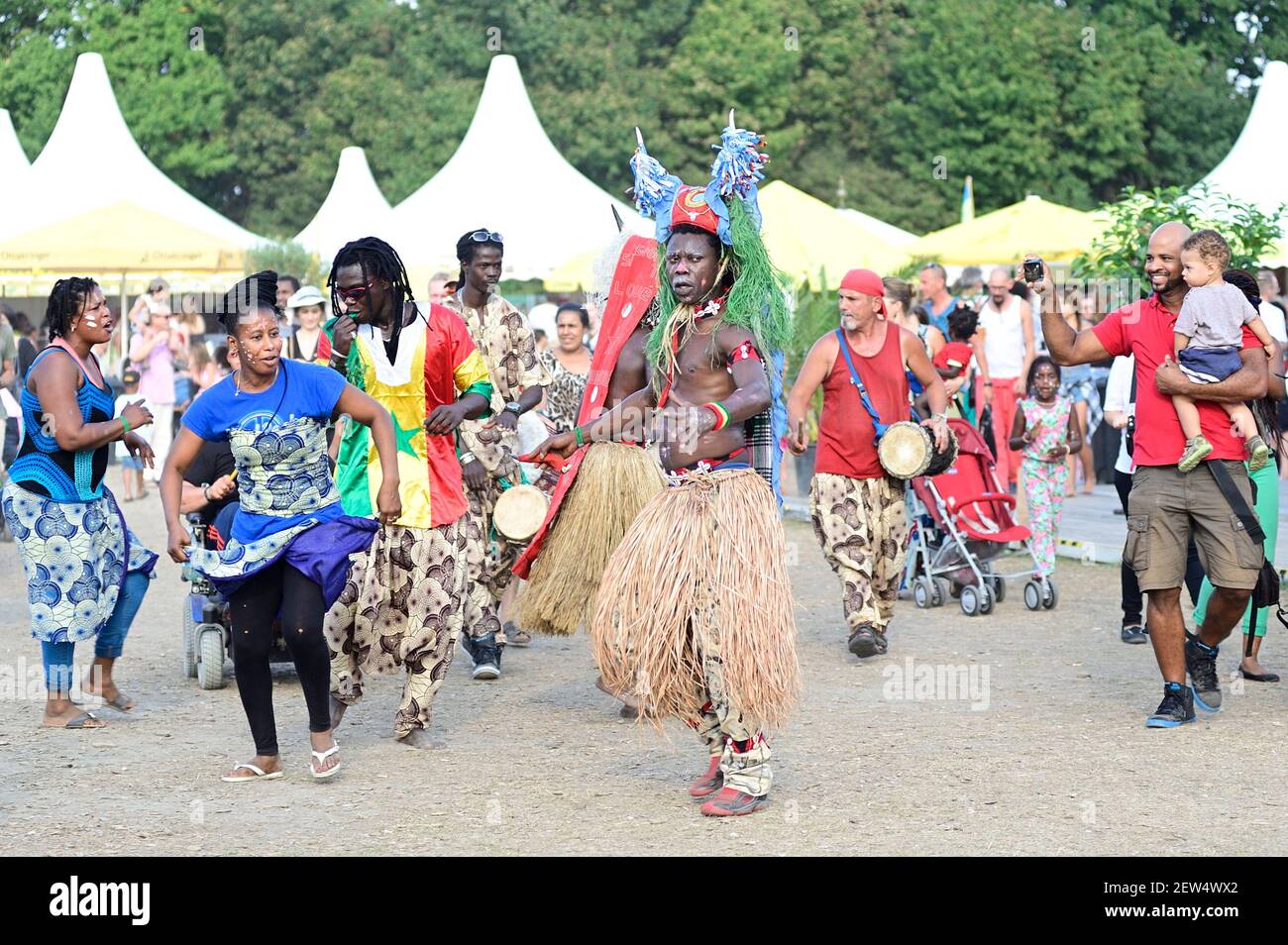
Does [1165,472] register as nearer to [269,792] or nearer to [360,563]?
[360,563]

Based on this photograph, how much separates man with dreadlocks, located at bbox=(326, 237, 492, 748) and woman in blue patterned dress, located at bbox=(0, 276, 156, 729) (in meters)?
1.04

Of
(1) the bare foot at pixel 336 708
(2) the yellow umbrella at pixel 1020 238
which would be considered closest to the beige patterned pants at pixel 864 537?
(1) the bare foot at pixel 336 708

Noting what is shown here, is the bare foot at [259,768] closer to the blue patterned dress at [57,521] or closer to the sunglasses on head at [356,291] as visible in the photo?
the blue patterned dress at [57,521]

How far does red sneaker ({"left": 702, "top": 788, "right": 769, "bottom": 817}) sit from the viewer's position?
6426mm

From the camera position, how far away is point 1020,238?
76.5 ft

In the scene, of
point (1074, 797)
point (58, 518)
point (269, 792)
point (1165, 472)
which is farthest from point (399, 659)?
point (1165, 472)

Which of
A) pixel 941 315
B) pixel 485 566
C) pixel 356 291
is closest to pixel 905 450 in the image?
pixel 485 566

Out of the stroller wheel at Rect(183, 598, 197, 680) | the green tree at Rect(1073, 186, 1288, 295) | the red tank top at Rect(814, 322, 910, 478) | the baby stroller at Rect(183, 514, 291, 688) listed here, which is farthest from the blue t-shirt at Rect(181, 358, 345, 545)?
the green tree at Rect(1073, 186, 1288, 295)

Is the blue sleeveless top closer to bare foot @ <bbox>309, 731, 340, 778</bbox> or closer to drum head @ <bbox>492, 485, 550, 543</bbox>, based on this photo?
drum head @ <bbox>492, 485, 550, 543</bbox>

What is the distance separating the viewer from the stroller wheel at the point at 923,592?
459 inches

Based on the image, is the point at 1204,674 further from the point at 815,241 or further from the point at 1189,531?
the point at 815,241

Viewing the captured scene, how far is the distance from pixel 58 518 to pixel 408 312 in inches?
Answer: 70.9

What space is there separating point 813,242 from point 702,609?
16.3m

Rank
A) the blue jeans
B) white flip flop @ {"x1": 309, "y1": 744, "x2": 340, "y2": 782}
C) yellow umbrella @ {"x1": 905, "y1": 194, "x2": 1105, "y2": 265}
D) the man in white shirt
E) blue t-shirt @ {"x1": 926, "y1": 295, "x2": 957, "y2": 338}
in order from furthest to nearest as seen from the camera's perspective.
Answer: yellow umbrella @ {"x1": 905, "y1": 194, "x2": 1105, "y2": 265} < the man in white shirt < blue t-shirt @ {"x1": 926, "y1": 295, "x2": 957, "y2": 338} < the blue jeans < white flip flop @ {"x1": 309, "y1": 744, "x2": 340, "y2": 782}
